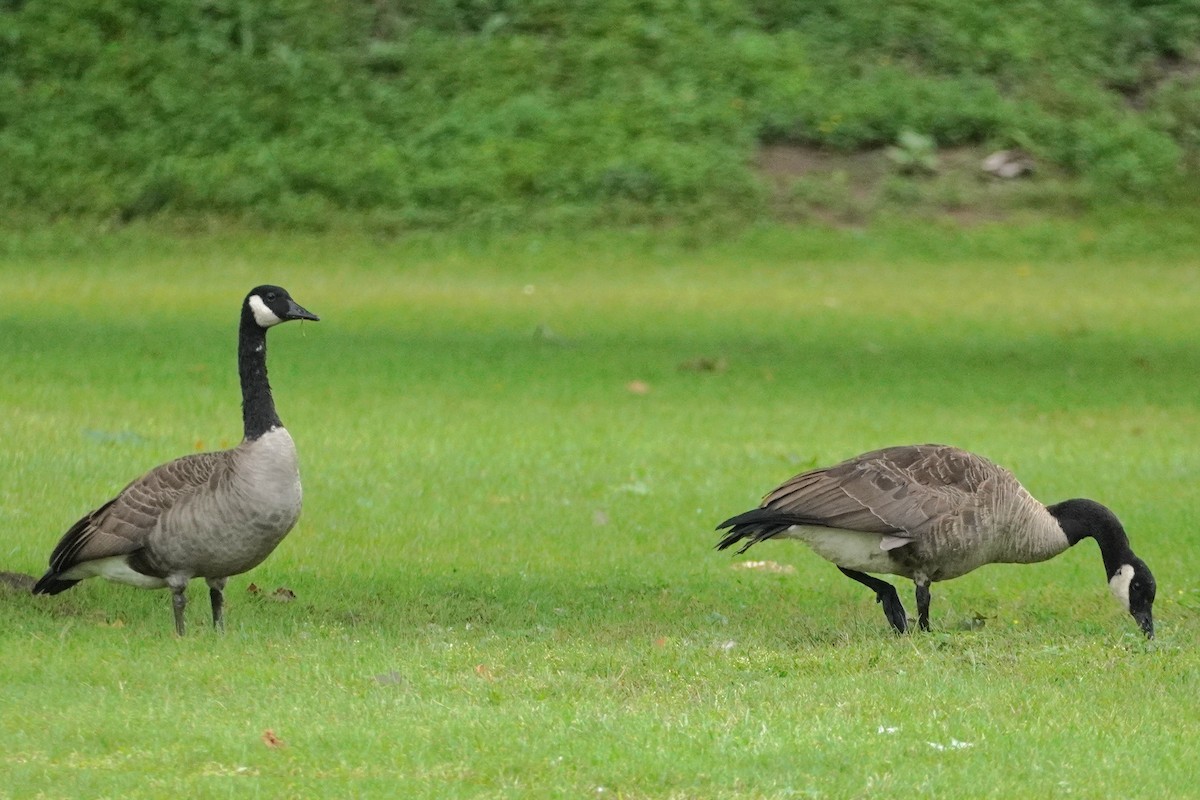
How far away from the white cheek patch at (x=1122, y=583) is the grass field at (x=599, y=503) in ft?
0.62

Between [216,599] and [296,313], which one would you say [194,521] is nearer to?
[216,599]

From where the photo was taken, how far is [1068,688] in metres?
7.63

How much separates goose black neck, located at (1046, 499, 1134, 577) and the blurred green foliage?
1893cm

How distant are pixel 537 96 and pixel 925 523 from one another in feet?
73.9

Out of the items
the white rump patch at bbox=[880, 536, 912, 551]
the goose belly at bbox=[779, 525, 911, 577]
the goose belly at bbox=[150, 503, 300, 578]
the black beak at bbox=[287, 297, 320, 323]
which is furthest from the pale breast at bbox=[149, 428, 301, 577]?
the white rump patch at bbox=[880, 536, 912, 551]

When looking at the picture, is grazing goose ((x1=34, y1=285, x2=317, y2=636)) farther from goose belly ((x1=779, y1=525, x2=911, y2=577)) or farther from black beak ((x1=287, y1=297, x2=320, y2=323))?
goose belly ((x1=779, y1=525, x2=911, y2=577))

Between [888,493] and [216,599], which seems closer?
[216,599]

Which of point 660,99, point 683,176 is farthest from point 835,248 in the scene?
point 660,99

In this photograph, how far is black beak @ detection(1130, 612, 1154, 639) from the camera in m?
9.02

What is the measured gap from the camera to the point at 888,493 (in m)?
9.18

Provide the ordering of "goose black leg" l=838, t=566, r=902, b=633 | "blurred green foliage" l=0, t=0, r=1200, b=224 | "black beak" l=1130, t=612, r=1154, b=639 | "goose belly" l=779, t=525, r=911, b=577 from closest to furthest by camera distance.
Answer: "black beak" l=1130, t=612, r=1154, b=639 → "goose black leg" l=838, t=566, r=902, b=633 → "goose belly" l=779, t=525, r=911, b=577 → "blurred green foliage" l=0, t=0, r=1200, b=224

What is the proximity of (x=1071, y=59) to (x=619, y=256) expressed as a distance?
10.7 meters

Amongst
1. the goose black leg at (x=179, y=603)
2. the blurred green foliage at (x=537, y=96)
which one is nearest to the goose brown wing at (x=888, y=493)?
the goose black leg at (x=179, y=603)

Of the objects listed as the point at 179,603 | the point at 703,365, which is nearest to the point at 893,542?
the point at 179,603
